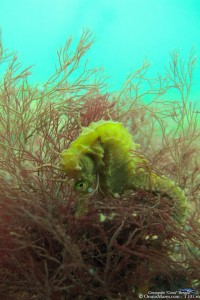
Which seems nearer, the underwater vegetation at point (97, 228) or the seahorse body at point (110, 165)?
the underwater vegetation at point (97, 228)

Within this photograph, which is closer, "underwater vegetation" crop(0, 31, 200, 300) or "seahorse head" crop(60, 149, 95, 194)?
"underwater vegetation" crop(0, 31, 200, 300)

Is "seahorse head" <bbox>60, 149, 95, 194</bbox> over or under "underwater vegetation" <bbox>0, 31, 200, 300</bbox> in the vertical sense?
over

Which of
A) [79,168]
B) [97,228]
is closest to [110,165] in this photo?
[79,168]

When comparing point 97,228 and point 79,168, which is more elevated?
point 79,168

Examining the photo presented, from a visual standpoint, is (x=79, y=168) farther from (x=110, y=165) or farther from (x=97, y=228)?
(x=97, y=228)

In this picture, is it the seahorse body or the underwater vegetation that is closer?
the underwater vegetation

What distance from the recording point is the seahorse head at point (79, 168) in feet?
6.88

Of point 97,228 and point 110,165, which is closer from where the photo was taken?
point 97,228

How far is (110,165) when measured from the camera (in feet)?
7.48

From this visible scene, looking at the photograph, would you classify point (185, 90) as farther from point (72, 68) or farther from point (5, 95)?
point (5, 95)

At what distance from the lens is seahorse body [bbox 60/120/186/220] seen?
7.02 ft

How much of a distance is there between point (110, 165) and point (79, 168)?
0.96 ft

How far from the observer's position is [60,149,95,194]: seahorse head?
6.88 feet

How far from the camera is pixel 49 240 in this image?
204 cm
